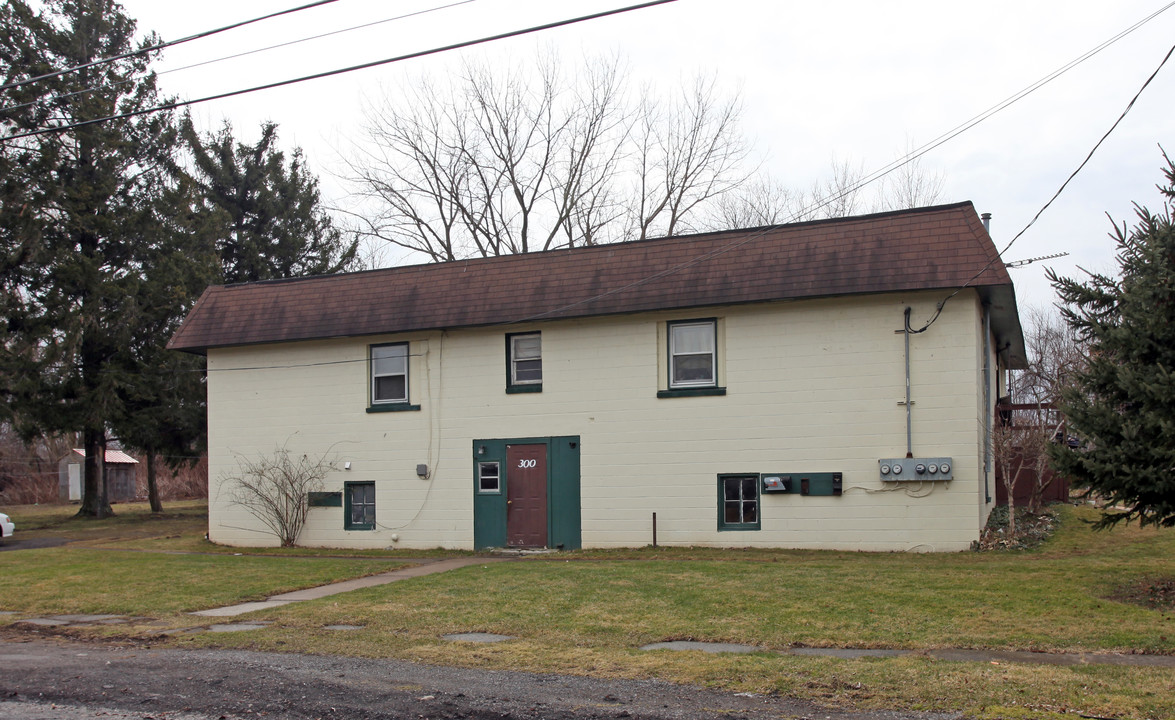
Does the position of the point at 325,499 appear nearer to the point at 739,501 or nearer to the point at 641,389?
the point at 641,389

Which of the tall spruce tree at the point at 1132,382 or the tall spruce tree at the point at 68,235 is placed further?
the tall spruce tree at the point at 68,235

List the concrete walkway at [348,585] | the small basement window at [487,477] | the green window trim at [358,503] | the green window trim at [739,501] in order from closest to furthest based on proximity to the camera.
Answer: the concrete walkway at [348,585] → the green window trim at [739,501] → the small basement window at [487,477] → the green window trim at [358,503]

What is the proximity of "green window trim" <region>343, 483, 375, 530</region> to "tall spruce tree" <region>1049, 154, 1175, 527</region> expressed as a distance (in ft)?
42.8

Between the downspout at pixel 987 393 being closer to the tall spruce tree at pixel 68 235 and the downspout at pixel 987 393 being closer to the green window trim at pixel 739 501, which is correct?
the green window trim at pixel 739 501

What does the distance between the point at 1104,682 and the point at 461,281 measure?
14.0 m

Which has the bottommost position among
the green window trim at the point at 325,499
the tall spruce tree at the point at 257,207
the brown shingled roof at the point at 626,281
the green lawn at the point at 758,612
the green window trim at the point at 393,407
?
the green lawn at the point at 758,612

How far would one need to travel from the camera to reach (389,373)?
19.5 meters

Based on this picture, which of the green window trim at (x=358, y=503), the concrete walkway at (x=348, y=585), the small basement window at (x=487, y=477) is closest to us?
the concrete walkway at (x=348, y=585)

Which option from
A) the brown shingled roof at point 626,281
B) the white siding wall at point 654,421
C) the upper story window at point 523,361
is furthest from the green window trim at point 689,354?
the upper story window at point 523,361

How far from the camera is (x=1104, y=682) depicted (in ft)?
22.6

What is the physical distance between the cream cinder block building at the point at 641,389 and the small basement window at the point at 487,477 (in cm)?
3

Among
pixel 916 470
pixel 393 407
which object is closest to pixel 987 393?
pixel 916 470

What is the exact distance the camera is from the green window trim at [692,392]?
17.0 metres

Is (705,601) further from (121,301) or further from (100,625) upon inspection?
(121,301)
